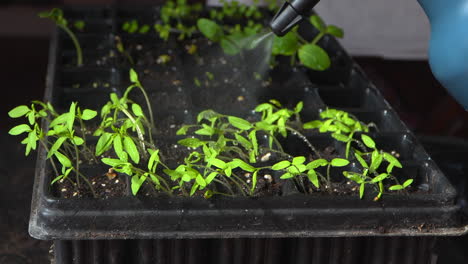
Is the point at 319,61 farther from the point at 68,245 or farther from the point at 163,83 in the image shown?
the point at 68,245

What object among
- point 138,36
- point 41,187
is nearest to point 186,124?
point 41,187

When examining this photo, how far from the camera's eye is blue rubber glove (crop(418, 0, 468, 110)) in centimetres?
82

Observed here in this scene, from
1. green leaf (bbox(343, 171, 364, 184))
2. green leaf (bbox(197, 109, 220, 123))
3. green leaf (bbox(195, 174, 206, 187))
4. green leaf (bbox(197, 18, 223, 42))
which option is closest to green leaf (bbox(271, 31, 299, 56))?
green leaf (bbox(197, 18, 223, 42))

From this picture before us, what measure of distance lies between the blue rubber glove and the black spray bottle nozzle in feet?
0.51

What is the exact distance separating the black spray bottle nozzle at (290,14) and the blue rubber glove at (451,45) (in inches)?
6.2

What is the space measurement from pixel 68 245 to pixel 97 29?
2.74 ft

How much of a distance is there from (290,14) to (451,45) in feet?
0.71

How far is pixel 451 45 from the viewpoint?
2.72 ft

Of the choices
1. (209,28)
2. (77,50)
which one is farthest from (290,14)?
(77,50)

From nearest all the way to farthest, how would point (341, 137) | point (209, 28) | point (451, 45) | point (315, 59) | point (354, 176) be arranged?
point (451, 45) → point (354, 176) → point (341, 137) → point (315, 59) → point (209, 28)

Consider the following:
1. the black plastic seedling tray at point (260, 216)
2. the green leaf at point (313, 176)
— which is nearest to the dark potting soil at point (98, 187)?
the black plastic seedling tray at point (260, 216)

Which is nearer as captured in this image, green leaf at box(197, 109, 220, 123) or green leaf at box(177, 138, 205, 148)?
green leaf at box(177, 138, 205, 148)

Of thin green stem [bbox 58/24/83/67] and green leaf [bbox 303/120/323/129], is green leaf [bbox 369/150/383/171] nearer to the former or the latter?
green leaf [bbox 303/120/323/129]

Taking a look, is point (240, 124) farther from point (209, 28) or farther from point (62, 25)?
point (62, 25)
